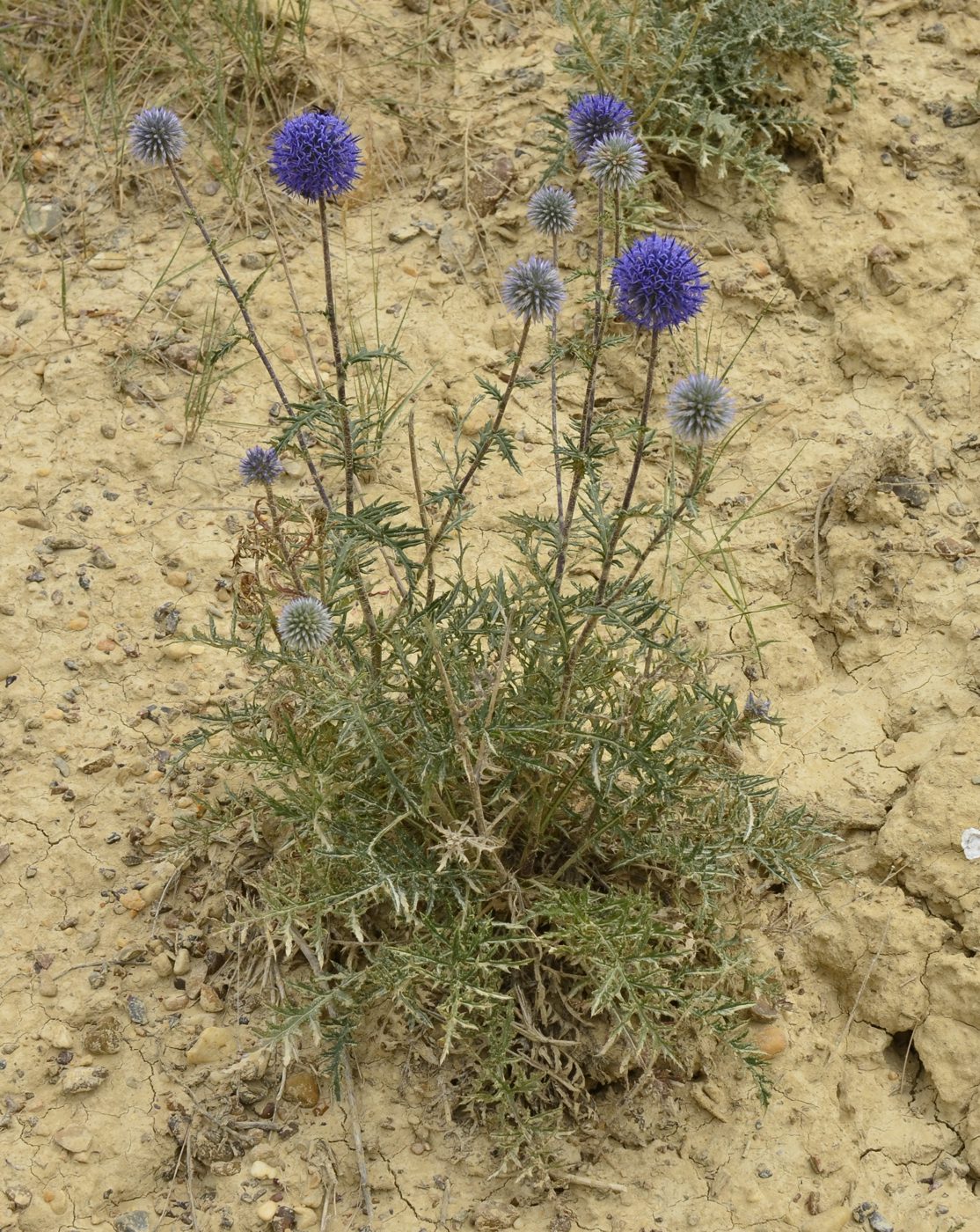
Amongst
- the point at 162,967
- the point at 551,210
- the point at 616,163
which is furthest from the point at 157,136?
the point at 162,967

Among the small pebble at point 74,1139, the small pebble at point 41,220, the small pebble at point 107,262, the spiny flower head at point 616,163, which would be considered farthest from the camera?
the small pebble at point 41,220

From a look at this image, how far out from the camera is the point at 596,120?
119 inches

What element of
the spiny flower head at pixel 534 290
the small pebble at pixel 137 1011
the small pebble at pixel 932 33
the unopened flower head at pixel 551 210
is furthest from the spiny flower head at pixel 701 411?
the small pebble at pixel 932 33

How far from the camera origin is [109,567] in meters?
3.98

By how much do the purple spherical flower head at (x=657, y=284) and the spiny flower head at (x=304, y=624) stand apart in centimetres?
92

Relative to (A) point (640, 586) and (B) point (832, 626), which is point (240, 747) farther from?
(B) point (832, 626)

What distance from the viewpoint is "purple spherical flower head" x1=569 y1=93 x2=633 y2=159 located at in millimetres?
3004

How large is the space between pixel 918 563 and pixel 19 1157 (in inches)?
122

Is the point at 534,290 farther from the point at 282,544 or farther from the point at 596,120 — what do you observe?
the point at 282,544

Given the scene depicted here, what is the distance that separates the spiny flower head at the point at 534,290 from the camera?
2.89m

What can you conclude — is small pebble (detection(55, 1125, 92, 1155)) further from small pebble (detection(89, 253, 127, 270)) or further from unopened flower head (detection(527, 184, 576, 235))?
small pebble (detection(89, 253, 127, 270))

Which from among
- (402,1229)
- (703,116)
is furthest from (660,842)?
(703,116)

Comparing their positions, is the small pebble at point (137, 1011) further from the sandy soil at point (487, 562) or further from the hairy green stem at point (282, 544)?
the hairy green stem at point (282, 544)

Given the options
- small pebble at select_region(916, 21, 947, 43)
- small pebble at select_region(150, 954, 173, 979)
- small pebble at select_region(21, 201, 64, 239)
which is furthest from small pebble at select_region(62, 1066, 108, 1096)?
small pebble at select_region(916, 21, 947, 43)
